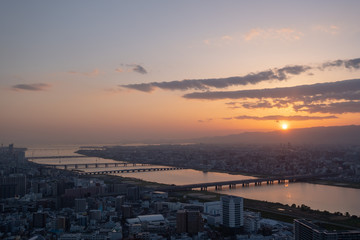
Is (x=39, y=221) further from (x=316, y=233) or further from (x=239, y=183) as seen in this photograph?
(x=239, y=183)

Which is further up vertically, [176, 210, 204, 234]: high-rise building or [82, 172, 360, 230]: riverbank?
[176, 210, 204, 234]: high-rise building

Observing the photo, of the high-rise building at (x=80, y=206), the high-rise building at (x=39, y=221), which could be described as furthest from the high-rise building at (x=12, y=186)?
the high-rise building at (x=39, y=221)

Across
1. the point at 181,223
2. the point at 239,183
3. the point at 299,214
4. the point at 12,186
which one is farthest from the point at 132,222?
the point at 239,183

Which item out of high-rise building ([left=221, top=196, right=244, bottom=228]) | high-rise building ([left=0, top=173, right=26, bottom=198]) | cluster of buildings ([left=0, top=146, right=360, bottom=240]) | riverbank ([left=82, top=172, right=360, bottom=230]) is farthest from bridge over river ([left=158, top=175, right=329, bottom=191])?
high-rise building ([left=221, top=196, right=244, bottom=228])

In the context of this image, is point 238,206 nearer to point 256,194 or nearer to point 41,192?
point 256,194

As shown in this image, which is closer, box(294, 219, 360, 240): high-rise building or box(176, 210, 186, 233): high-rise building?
box(294, 219, 360, 240): high-rise building

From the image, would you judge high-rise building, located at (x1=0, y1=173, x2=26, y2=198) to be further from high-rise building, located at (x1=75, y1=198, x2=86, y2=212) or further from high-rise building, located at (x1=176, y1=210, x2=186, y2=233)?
high-rise building, located at (x1=176, y1=210, x2=186, y2=233)

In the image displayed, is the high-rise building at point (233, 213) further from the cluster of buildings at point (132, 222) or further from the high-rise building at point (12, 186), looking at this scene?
the high-rise building at point (12, 186)

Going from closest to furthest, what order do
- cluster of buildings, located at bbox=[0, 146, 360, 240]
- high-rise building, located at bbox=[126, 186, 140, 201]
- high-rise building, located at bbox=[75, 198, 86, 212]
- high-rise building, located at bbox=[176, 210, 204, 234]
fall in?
cluster of buildings, located at bbox=[0, 146, 360, 240] → high-rise building, located at bbox=[176, 210, 204, 234] → high-rise building, located at bbox=[75, 198, 86, 212] → high-rise building, located at bbox=[126, 186, 140, 201]

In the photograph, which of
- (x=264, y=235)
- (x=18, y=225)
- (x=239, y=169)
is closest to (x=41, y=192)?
(x=18, y=225)

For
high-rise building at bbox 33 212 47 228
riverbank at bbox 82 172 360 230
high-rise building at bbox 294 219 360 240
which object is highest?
high-rise building at bbox 294 219 360 240
